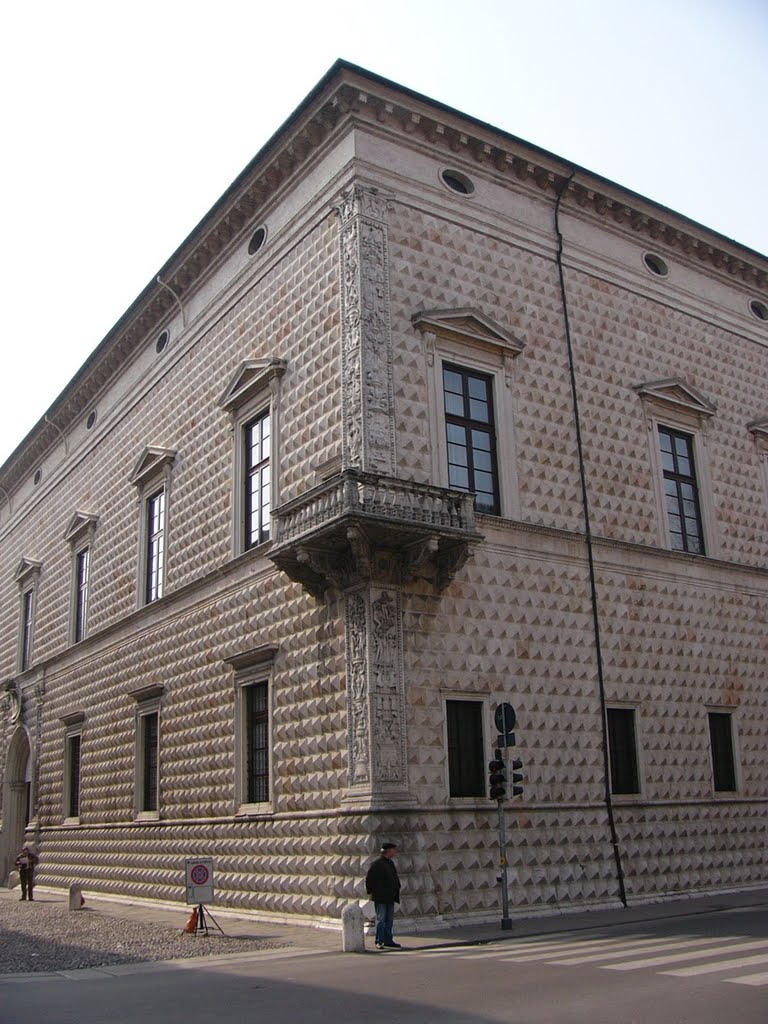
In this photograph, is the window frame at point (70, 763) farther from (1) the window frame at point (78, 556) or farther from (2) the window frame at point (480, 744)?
(2) the window frame at point (480, 744)

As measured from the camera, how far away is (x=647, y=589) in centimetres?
2050

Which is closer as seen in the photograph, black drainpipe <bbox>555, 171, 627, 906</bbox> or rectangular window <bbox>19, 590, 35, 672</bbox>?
black drainpipe <bbox>555, 171, 627, 906</bbox>

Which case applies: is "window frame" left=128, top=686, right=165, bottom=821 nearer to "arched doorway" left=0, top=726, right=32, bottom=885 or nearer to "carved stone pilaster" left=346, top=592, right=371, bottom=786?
"carved stone pilaster" left=346, top=592, right=371, bottom=786

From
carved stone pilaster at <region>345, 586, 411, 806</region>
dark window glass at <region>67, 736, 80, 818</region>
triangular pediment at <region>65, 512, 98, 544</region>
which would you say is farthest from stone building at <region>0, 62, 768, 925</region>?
triangular pediment at <region>65, 512, 98, 544</region>

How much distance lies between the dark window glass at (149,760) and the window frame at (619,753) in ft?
33.1

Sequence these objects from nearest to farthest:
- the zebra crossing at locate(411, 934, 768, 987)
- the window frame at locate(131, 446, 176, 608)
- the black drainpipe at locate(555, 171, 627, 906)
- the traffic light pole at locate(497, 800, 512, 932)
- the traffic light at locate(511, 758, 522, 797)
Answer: the zebra crossing at locate(411, 934, 768, 987) → the traffic light pole at locate(497, 800, 512, 932) → the traffic light at locate(511, 758, 522, 797) → the black drainpipe at locate(555, 171, 627, 906) → the window frame at locate(131, 446, 176, 608)

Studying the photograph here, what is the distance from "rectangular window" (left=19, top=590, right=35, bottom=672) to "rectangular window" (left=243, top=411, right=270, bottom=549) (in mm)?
16167

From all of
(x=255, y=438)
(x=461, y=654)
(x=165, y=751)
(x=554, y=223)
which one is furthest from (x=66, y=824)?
(x=554, y=223)

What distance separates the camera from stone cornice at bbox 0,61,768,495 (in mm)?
18984

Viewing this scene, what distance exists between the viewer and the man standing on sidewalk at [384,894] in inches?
532

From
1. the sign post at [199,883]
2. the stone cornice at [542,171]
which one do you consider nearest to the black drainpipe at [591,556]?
the stone cornice at [542,171]

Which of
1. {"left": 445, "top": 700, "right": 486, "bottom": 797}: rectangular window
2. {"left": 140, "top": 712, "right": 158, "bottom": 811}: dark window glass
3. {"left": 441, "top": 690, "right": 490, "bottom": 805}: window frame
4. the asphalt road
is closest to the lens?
the asphalt road

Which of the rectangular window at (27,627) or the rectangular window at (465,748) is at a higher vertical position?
the rectangular window at (27,627)

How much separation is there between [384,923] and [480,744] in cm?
422
